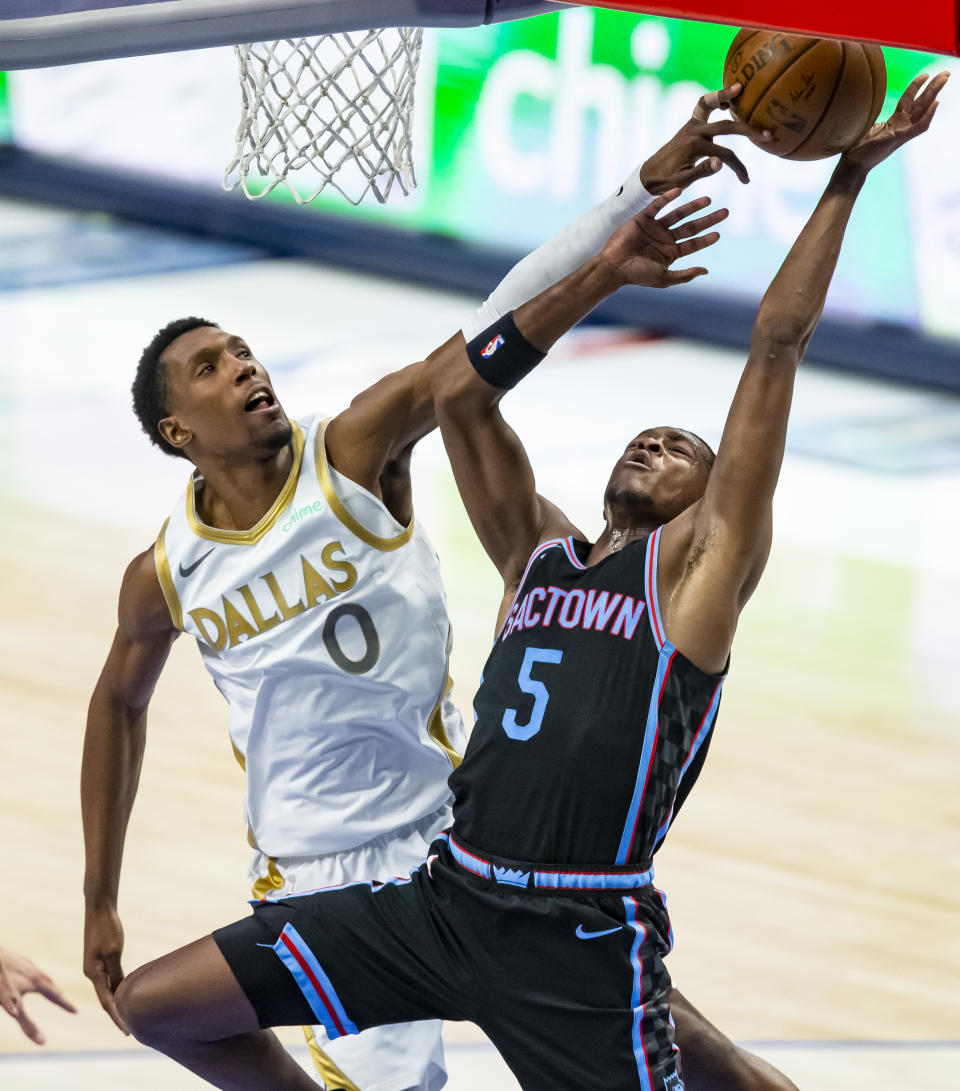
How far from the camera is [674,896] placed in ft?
19.0

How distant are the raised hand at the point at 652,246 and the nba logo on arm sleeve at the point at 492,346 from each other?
263mm

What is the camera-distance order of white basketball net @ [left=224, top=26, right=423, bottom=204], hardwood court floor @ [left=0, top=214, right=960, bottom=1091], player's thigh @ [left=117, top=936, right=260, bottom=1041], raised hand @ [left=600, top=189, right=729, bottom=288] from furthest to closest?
hardwood court floor @ [left=0, top=214, right=960, bottom=1091], white basketball net @ [left=224, top=26, right=423, bottom=204], raised hand @ [left=600, top=189, right=729, bottom=288], player's thigh @ [left=117, top=936, right=260, bottom=1041]

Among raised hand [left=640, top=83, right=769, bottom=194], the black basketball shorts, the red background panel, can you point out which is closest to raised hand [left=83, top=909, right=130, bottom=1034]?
the black basketball shorts

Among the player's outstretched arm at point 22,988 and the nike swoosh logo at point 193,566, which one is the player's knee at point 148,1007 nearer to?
the player's outstretched arm at point 22,988

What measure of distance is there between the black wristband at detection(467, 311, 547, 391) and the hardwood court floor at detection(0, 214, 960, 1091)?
2.04m

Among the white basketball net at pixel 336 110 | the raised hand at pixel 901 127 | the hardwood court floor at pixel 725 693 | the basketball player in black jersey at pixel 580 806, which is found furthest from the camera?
the hardwood court floor at pixel 725 693

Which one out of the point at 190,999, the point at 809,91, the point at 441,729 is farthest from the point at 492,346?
the point at 190,999

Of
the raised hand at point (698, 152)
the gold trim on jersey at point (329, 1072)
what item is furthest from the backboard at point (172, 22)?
the gold trim on jersey at point (329, 1072)

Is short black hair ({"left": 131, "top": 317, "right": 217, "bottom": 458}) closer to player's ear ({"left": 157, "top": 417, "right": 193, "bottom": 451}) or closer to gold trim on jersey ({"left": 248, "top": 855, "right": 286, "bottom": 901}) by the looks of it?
player's ear ({"left": 157, "top": 417, "right": 193, "bottom": 451})

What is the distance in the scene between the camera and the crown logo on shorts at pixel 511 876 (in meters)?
3.31

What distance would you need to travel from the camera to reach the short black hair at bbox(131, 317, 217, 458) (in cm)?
416

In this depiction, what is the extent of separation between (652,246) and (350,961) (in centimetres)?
151

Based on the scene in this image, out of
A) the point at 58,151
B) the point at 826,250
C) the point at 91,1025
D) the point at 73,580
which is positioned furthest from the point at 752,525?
the point at 58,151

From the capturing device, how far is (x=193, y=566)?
3986 mm
